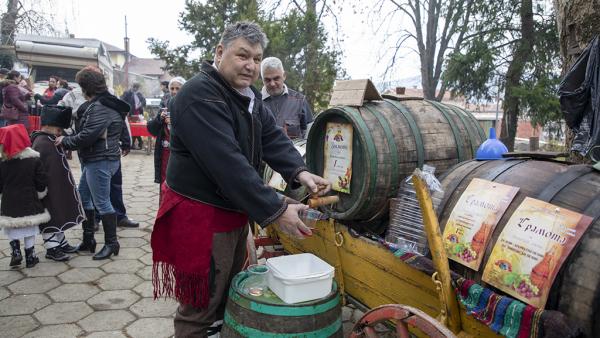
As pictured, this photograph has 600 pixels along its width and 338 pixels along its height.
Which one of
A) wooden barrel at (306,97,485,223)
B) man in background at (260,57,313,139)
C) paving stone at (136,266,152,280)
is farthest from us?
man in background at (260,57,313,139)

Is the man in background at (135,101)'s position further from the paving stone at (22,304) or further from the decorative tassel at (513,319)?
the decorative tassel at (513,319)

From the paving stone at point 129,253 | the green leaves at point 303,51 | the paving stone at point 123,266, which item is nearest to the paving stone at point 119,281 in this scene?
the paving stone at point 123,266

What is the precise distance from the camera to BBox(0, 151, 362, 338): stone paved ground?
318 centimetres

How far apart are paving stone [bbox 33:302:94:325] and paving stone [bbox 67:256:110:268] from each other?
840 millimetres

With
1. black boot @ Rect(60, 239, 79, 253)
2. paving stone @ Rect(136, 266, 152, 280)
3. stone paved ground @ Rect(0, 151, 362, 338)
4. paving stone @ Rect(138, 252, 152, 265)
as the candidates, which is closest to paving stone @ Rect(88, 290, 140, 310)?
stone paved ground @ Rect(0, 151, 362, 338)

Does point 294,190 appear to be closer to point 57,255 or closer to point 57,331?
point 57,331

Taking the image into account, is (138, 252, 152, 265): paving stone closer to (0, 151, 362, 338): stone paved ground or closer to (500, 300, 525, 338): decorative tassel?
(0, 151, 362, 338): stone paved ground

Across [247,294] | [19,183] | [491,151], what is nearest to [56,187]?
[19,183]

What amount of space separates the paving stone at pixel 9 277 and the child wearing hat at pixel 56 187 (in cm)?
37

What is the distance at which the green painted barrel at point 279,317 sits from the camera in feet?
6.14

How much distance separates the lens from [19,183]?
406 centimetres

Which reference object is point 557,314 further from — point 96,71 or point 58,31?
point 58,31

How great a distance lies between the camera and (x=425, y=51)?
1780 centimetres

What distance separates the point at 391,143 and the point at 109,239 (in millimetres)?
3371
